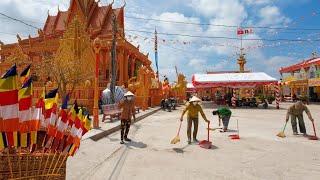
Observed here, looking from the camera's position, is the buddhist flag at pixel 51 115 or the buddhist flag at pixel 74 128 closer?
the buddhist flag at pixel 51 115

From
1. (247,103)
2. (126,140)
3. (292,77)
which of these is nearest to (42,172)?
(126,140)

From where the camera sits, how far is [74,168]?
664cm

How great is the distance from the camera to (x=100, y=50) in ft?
101

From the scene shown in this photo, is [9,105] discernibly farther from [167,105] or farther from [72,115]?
[167,105]

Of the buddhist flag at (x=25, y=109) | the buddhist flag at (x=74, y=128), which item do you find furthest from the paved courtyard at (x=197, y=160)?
the buddhist flag at (x=25, y=109)

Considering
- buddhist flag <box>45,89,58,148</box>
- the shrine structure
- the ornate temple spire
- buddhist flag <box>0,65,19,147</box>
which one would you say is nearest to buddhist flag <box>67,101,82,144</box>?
buddhist flag <box>45,89,58,148</box>

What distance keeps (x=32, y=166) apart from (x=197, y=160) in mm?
4729

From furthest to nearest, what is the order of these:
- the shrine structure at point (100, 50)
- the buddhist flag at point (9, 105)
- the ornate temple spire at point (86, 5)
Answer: the ornate temple spire at point (86, 5) < the shrine structure at point (100, 50) < the buddhist flag at point (9, 105)

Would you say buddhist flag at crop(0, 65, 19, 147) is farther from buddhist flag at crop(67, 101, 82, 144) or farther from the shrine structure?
the shrine structure

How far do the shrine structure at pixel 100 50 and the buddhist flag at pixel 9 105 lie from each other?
22256mm

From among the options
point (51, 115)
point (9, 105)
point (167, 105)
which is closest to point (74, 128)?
point (51, 115)

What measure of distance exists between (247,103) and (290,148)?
80.7ft

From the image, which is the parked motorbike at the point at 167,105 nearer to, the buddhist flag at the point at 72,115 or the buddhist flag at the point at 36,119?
the buddhist flag at the point at 72,115

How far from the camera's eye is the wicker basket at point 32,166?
332cm
